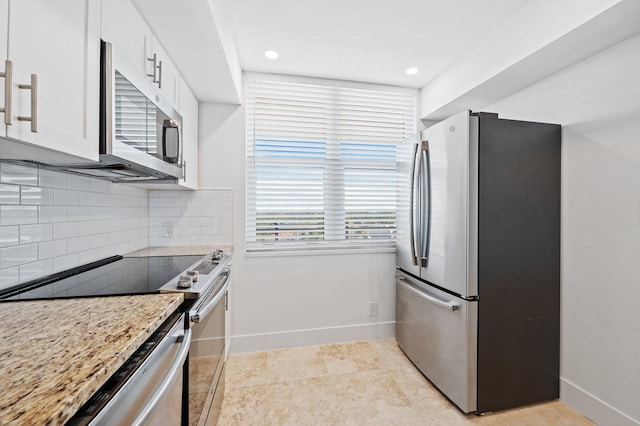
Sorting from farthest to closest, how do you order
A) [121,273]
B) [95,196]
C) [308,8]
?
[308,8]
[95,196]
[121,273]

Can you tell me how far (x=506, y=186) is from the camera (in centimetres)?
174

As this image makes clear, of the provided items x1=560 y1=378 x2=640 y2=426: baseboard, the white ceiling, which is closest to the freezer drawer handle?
x1=560 y1=378 x2=640 y2=426: baseboard

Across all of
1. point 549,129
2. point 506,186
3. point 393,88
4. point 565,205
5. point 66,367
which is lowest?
point 66,367

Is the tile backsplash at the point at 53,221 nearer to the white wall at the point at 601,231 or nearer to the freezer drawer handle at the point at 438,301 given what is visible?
the freezer drawer handle at the point at 438,301

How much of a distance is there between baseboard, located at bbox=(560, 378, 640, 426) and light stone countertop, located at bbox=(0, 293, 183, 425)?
2404 millimetres

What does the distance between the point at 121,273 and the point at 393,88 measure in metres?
2.73

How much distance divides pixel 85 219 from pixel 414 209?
216 cm

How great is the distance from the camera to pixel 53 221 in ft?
4.18

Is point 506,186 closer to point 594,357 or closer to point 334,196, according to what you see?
point 594,357

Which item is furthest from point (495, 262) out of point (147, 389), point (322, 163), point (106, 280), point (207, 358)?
point (106, 280)

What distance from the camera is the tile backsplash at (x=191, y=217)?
7.61 ft

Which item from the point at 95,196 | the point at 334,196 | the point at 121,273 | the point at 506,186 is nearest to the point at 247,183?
the point at 334,196

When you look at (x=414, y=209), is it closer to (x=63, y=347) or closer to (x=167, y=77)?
(x=167, y=77)

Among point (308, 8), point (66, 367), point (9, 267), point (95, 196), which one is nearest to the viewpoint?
point (66, 367)
